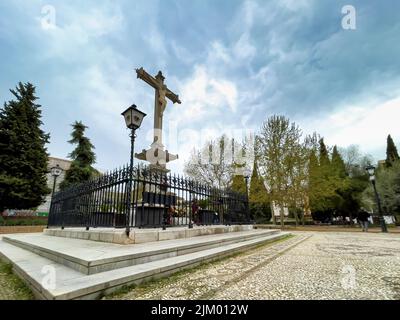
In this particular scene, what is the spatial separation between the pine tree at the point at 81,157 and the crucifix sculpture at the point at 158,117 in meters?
17.7

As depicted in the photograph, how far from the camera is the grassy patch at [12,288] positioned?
2.77m

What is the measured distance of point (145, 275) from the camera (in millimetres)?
3119

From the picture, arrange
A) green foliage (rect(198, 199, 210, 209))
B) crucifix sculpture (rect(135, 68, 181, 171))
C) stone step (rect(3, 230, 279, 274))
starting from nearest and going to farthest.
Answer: stone step (rect(3, 230, 279, 274)), crucifix sculpture (rect(135, 68, 181, 171)), green foliage (rect(198, 199, 210, 209))

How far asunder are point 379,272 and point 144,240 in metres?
4.73

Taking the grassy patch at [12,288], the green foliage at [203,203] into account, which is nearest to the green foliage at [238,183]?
the green foliage at [203,203]

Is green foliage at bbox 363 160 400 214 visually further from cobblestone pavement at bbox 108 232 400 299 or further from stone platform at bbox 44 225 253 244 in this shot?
stone platform at bbox 44 225 253 244

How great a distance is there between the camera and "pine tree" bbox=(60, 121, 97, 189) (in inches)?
909

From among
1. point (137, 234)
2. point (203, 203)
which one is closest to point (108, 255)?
point (137, 234)

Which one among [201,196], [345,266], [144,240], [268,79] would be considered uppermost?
[268,79]

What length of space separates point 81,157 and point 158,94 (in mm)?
18963

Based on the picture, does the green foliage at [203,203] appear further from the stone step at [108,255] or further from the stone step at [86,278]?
the stone step at [86,278]

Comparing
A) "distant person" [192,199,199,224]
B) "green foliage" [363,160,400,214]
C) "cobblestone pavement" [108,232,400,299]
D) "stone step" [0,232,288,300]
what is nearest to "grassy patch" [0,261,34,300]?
"stone step" [0,232,288,300]
